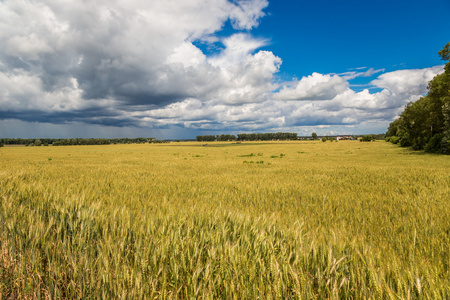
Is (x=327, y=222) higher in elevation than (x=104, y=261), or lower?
lower

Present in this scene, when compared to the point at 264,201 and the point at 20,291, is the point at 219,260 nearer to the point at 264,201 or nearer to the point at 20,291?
the point at 20,291

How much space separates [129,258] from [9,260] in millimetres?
1375

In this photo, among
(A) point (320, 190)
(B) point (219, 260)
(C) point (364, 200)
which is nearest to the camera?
(B) point (219, 260)

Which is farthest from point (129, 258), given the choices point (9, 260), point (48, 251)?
point (9, 260)

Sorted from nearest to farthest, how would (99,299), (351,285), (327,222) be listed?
1. (99,299)
2. (351,285)
3. (327,222)

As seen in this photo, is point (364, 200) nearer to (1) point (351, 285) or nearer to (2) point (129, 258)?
(1) point (351, 285)

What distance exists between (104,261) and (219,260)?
1.24m

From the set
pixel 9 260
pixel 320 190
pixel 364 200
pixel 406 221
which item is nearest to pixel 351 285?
pixel 406 221

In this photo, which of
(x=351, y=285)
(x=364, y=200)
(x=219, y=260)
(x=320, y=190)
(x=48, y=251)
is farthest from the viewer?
(x=320, y=190)

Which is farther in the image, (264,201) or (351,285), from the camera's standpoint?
(264,201)

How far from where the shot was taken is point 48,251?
2.66m

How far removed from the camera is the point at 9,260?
2541 millimetres

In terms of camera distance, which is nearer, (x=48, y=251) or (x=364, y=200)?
(x=48, y=251)

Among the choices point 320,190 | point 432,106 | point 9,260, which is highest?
point 432,106
